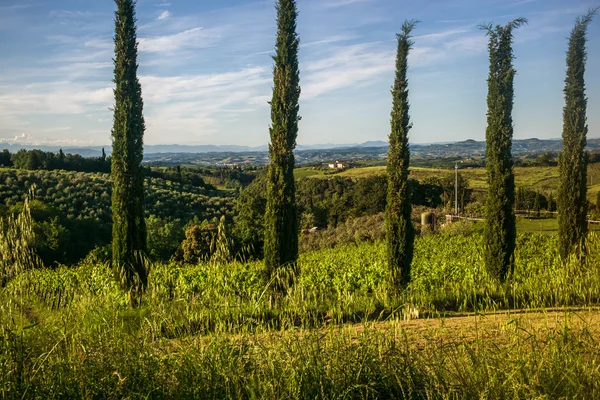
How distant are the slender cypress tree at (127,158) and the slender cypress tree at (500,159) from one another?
8606mm

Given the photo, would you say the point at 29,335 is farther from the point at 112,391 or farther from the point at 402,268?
the point at 402,268

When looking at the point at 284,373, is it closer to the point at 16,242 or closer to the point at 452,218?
the point at 16,242

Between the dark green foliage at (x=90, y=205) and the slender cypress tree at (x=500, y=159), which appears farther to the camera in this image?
the dark green foliage at (x=90, y=205)

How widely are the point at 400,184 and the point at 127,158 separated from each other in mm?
6464

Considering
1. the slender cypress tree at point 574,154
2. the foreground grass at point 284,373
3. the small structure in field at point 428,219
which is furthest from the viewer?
the small structure in field at point 428,219

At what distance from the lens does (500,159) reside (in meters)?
12.0

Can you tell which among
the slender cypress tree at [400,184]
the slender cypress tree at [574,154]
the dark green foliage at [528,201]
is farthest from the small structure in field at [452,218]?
the slender cypress tree at [400,184]

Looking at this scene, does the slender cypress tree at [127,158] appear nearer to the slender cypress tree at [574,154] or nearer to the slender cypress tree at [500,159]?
the slender cypress tree at [500,159]

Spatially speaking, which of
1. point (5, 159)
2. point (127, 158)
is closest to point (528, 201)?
point (127, 158)

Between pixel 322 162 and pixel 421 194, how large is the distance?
121 feet

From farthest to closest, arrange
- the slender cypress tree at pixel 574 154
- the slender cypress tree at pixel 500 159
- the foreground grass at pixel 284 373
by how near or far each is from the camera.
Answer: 1. the slender cypress tree at pixel 574 154
2. the slender cypress tree at pixel 500 159
3. the foreground grass at pixel 284 373

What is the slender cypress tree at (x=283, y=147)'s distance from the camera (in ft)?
35.2

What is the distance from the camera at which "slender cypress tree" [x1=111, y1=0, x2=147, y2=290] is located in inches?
414

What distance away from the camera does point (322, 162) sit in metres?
72.7
